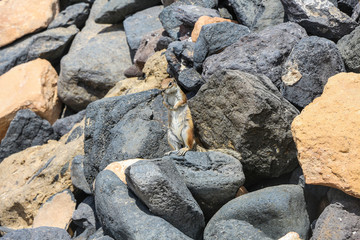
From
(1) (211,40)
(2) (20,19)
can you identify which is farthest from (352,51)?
(2) (20,19)

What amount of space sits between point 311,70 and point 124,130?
7.45ft

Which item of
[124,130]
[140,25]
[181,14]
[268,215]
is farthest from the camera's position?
[140,25]

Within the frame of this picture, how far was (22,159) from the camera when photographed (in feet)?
25.8

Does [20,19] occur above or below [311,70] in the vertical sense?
below

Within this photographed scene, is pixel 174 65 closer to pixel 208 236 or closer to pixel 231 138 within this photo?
pixel 231 138

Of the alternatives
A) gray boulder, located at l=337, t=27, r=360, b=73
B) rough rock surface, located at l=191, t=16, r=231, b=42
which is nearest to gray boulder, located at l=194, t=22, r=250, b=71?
rough rock surface, located at l=191, t=16, r=231, b=42

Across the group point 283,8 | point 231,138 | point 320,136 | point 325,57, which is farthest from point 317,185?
point 283,8

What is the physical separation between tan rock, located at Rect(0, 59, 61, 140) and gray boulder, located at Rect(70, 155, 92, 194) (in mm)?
2746

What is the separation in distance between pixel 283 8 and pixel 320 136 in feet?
10.3

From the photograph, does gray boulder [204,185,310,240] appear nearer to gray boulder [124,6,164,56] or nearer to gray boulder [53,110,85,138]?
gray boulder [53,110,85,138]

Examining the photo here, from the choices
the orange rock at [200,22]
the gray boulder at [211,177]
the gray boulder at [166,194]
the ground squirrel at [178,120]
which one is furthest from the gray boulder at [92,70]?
the gray boulder at [166,194]

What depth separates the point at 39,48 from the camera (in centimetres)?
969

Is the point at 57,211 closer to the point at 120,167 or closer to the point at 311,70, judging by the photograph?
the point at 120,167

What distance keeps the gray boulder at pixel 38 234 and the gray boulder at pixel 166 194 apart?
1242mm
